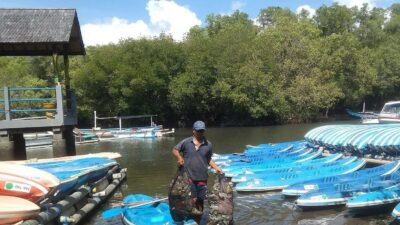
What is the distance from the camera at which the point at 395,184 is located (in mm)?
13391

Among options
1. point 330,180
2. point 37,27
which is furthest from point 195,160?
point 37,27

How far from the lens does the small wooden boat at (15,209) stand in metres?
8.70

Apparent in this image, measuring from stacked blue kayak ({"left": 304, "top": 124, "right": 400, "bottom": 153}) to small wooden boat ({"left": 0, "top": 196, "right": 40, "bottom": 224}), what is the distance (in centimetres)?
1199

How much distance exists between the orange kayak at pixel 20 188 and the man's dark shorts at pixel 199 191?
10.9 ft

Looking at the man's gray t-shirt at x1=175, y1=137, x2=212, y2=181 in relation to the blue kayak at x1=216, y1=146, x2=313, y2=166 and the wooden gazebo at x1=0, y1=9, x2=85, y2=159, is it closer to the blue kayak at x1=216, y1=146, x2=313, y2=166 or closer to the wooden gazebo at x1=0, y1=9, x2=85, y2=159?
the wooden gazebo at x1=0, y1=9, x2=85, y2=159

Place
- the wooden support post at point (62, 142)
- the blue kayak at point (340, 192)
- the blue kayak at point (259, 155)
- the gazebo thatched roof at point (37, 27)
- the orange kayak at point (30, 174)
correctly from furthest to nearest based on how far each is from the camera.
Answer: the blue kayak at point (259, 155), the wooden support post at point (62, 142), the gazebo thatched roof at point (37, 27), the blue kayak at point (340, 192), the orange kayak at point (30, 174)

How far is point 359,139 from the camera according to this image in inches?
706

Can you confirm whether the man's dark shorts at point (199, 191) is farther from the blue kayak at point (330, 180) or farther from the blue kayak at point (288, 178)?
the blue kayak at point (288, 178)

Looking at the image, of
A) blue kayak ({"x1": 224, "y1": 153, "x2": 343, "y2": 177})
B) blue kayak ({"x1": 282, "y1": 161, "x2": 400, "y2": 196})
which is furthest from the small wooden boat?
blue kayak ({"x1": 224, "y1": 153, "x2": 343, "y2": 177})

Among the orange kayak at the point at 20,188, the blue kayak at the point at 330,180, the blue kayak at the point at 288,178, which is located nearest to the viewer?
the orange kayak at the point at 20,188

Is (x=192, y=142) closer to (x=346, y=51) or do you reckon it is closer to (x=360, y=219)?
(x=360, y=219)

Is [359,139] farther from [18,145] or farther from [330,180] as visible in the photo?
[18,145]

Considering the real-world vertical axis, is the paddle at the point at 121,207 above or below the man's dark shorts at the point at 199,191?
below

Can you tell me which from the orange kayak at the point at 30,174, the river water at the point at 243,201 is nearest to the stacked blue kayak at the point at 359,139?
the river water at the point at 243,201
